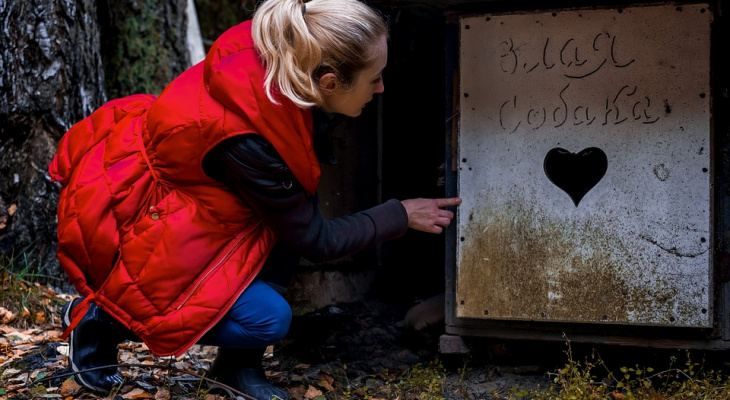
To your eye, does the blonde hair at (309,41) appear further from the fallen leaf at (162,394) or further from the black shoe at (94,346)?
the fallen leaf at (162,394)

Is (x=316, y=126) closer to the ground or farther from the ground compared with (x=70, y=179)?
farther from the ground

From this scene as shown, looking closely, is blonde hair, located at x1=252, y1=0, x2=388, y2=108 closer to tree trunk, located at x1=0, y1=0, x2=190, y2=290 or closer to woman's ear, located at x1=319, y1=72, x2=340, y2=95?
woman's ear, located at x1=319, y1=72, x2=340, y2=95

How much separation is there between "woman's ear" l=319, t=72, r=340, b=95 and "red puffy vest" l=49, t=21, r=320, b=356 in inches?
4.0

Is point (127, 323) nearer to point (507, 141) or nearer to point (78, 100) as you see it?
point (507, 141)

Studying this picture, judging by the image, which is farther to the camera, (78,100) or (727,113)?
(78,100)

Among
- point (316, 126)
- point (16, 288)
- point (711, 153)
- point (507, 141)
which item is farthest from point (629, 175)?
point (16, 288)

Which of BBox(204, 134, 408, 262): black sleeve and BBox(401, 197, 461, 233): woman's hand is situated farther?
BBox(401, 197, 461, 233): woman's hand

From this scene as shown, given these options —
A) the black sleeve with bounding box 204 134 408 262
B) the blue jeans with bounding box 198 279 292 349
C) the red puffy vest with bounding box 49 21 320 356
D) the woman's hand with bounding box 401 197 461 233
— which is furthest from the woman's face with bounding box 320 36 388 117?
the blue jeans with bounding box 198 279 292 349

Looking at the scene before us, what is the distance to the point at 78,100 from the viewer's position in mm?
3725

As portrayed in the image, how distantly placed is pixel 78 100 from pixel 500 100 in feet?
7.59

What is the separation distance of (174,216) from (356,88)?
2.25 feet

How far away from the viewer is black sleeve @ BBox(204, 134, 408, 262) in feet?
6.59

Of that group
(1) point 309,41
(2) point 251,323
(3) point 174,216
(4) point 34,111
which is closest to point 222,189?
(3) point 174,216

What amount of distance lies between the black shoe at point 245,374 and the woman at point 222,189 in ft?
0.62
